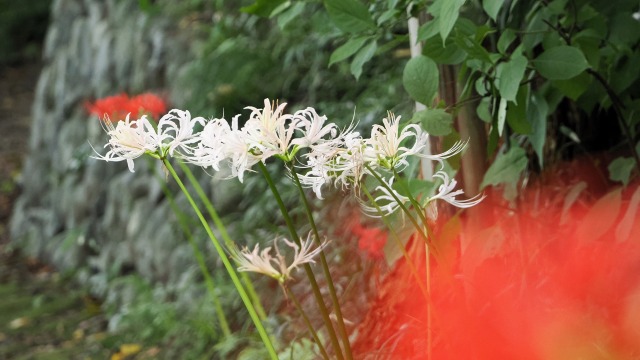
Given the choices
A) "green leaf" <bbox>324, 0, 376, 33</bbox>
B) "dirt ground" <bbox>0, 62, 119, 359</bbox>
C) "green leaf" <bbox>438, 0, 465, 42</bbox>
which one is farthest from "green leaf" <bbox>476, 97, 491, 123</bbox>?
"dirt ground" <bbox>0, 62, 119, 359</bbox>

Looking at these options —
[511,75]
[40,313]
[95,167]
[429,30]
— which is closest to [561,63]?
[511,75]

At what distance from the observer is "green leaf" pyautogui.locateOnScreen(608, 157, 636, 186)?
65.7 inches

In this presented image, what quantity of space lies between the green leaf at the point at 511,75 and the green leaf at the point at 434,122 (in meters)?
0.10

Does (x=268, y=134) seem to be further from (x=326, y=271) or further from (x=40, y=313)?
(x=40, y=313)

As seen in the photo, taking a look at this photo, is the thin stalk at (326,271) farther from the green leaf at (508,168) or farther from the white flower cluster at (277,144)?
the green leaf at (508,168)

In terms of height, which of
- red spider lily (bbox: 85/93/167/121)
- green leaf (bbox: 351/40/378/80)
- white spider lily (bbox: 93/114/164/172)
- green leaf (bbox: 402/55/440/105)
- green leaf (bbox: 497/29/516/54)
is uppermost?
white spider lily (bbox: 93/114/164/172)

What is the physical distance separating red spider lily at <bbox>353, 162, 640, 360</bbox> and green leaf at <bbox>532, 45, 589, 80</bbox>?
24 centimetres

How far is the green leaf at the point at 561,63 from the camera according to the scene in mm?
1401

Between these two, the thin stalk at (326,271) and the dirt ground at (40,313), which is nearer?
the thin stalk at (326,271)

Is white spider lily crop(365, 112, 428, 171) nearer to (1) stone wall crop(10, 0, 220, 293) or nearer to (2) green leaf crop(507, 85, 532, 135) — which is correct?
(2) green leaf crop(507, 85, 532, 135)

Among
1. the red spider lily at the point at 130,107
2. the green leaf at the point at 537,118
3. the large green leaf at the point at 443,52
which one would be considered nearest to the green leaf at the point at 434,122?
the large green leaf at the point at 443,52

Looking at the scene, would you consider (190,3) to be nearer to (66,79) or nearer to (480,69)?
(66,79)

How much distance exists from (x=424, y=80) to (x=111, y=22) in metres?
4.87

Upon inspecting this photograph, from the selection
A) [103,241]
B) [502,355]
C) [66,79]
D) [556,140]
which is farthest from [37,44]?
[502,355]
